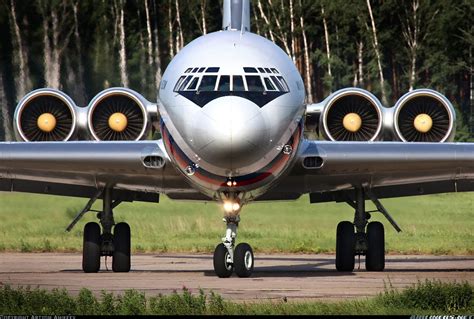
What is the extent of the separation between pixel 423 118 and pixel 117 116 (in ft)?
19.0

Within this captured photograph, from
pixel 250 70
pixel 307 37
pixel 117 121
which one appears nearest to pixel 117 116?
pixel 117 121

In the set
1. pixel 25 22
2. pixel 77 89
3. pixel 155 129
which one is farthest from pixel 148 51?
pixel 155 129

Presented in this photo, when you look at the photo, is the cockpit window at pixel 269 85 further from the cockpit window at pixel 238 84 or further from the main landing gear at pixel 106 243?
the main landing gear at pixel 106 243

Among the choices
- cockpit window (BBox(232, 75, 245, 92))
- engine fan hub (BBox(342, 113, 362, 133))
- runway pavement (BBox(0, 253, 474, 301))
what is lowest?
runway pavement (BBox(0, 253, 474, 301))

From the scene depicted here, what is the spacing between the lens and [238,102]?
19500mm

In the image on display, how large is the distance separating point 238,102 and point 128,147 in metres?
3.18

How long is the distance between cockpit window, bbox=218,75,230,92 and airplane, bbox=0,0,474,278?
19 mm

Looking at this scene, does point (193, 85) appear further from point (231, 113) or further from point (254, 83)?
point (231, 113)

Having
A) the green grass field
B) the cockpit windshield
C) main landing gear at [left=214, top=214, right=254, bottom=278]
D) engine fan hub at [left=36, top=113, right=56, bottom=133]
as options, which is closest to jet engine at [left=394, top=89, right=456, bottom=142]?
the cockpit windshield

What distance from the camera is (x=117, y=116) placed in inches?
946

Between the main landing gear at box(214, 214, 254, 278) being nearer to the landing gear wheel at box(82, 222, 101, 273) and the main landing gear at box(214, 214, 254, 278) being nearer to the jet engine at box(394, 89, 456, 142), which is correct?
the landing gear wheel at box(82, 222, 101, 273)

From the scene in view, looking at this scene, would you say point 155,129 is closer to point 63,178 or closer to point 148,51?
point 63,178

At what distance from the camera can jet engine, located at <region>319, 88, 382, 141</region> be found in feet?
78.7

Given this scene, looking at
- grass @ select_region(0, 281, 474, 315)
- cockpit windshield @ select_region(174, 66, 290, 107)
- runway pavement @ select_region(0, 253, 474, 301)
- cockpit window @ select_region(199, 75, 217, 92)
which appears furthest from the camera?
cockpit window @ select_region(199, 75, 217, 92)
